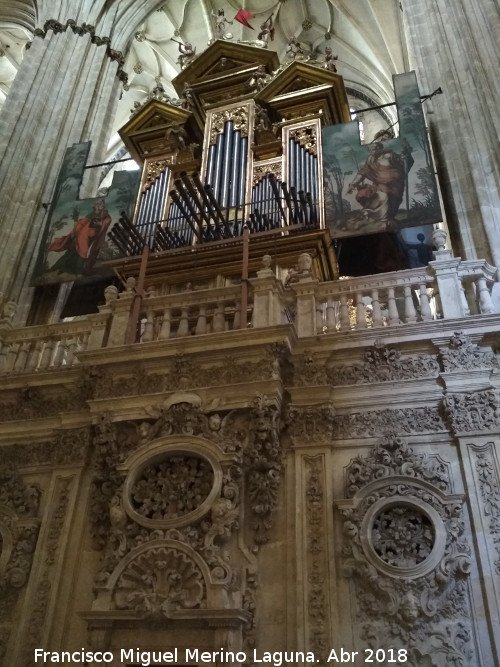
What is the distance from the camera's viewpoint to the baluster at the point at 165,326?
6.71m

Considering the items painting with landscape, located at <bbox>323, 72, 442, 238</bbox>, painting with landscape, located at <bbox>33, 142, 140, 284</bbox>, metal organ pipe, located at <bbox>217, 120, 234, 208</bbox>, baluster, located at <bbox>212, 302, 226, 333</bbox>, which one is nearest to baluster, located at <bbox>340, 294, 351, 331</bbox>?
baluster, located at <bbox>212, 302, 226, 333</bbox>

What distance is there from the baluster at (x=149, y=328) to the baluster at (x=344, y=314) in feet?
7.03

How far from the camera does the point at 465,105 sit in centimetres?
917

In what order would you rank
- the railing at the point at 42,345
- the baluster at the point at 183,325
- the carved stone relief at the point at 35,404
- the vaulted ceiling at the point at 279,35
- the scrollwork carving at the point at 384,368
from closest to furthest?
the scrollwork carving at the point at 384,368, the baluster at the point at 183,325, the carved stone relief at the point at 35,404, the railing at the point at 42,345, the vaulted ceiling at the point at 279,35

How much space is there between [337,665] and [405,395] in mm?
2478

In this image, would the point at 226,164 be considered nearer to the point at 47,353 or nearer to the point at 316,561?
the point at 47,353

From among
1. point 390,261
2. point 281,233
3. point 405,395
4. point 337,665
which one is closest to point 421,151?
point 390,261

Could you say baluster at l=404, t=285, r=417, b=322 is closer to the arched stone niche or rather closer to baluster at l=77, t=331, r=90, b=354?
the arched stone niche

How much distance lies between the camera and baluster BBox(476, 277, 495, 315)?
20.2 feet

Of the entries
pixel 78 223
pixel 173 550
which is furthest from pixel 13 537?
pixel 78 223

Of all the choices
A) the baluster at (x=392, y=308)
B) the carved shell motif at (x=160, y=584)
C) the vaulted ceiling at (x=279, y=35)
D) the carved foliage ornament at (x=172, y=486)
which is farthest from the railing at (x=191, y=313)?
the vaulted ceiling at (x=279, y=35)

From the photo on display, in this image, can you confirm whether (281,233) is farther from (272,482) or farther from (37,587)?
(37,587)

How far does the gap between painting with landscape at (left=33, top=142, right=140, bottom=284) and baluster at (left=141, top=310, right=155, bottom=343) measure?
10.6 feet

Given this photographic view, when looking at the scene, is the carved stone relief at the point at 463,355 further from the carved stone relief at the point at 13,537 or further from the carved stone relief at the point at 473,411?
the carved stone relief at the point at 13,537
